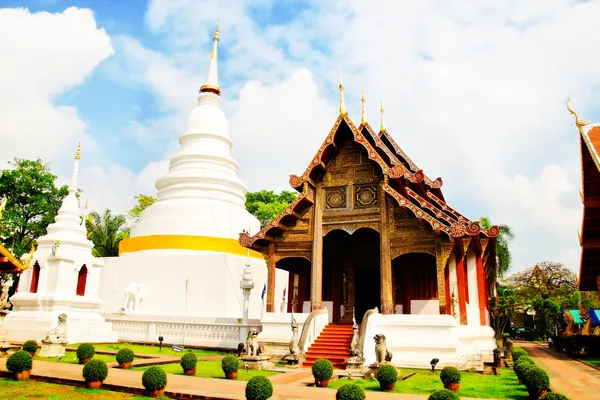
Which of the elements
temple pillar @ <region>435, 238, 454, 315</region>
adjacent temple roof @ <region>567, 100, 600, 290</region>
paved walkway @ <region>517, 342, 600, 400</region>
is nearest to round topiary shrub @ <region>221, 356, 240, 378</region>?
temple pillar @ <region>435, 238, 454, 315</region>

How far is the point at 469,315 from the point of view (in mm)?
16453

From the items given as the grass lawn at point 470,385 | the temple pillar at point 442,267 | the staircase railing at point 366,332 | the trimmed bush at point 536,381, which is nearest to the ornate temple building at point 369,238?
the temple pillar at point 442,267

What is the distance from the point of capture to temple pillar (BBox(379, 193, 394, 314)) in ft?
46.2

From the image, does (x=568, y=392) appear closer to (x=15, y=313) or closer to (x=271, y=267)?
(x=271, y=267)

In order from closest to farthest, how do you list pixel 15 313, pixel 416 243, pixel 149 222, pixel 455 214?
pixel 416 243
pixel 455 214
pixel 15 313
pixel 149 222

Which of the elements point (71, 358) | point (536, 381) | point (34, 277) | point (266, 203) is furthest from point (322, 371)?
point (266, 203)

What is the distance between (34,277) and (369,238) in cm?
1334

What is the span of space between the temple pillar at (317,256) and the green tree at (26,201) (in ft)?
61.2

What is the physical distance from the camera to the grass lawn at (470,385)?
8969 millimetres

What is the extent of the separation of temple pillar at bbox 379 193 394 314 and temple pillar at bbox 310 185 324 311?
194 centimetres

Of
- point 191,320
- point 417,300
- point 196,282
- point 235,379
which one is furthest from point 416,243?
point 196,282

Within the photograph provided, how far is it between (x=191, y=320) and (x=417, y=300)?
8.07 meters

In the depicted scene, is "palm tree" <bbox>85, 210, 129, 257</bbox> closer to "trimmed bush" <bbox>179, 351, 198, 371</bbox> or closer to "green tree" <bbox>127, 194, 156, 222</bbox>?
"green tree" <bbox>127, 194, 156, 222</bbox>

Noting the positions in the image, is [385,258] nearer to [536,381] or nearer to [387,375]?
[387,375]
